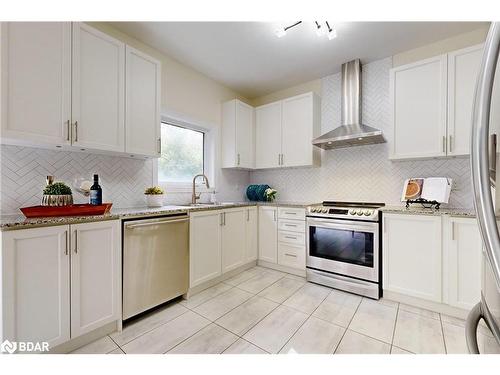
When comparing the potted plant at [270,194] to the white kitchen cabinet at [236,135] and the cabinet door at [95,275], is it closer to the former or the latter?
the white kitchen cabinet at [236,135]

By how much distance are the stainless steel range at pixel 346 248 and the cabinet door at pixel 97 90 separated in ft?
7.19

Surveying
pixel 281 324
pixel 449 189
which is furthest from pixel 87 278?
pixel 449 189

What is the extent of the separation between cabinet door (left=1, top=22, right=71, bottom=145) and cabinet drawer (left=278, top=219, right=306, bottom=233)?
233 cm

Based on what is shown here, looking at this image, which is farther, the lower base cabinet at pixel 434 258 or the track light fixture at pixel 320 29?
the track light fixture at pixel 320 29

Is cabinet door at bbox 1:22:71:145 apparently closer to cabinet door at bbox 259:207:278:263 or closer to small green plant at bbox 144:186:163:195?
small green plant at bbox 144:186:163:195

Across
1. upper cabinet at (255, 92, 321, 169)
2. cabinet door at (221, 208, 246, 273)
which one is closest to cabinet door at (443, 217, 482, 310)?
upper cabinet at (255, 92, 321, 169)

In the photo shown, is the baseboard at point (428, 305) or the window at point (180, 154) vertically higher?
the window at point (180, 154)

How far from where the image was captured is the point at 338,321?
73.5 inches

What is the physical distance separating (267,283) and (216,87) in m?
2.80

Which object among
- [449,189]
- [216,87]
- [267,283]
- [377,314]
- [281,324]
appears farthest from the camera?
[216,87]

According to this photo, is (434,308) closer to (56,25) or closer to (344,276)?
(344,276)

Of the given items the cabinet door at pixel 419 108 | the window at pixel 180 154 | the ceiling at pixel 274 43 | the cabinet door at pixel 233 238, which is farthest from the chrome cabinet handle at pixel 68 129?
the cabinet door at pixel 419 108

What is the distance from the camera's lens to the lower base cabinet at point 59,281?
4.13ft

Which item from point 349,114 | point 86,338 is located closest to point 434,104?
point 349,114
